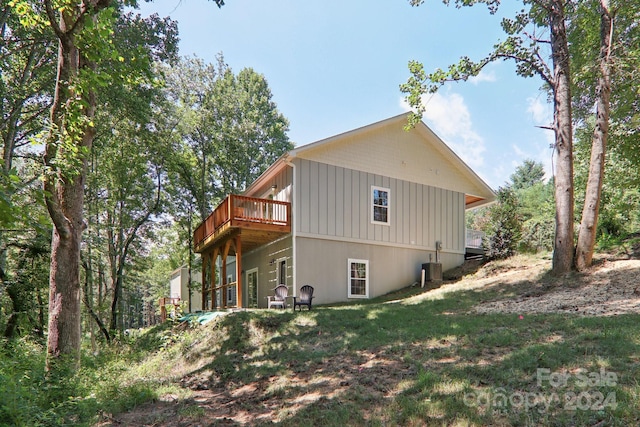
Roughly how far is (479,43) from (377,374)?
1063cm

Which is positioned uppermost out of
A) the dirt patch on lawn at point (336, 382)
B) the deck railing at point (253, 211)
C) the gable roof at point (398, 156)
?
the gable roof at point (398, 156)

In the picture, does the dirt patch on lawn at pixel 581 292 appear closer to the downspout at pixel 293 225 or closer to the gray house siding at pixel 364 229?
the gray house siding at pixel 364 229

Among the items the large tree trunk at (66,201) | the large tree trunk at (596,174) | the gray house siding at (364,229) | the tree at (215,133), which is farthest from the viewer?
the tree at (215,133)

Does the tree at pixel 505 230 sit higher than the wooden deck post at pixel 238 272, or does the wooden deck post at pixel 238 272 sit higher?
the tree at pixel 505 230

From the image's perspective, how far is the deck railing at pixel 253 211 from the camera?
11.4 metres

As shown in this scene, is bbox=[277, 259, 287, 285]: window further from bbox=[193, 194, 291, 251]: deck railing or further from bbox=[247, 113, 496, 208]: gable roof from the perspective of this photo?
bbox=[247, 113, 496, 208]: gable roof

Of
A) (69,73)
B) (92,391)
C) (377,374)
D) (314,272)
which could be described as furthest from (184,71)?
(377,374)

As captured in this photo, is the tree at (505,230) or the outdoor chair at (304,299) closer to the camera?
the outdoor chair at (304,299)

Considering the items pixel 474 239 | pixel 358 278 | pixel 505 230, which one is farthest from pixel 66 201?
pixel 474 239

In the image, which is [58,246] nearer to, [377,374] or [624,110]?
[377,374]

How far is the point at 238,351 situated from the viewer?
7.46m

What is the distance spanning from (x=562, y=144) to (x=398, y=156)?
19.2 ft

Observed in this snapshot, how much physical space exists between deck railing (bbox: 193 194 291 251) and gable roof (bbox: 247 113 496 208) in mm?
1416

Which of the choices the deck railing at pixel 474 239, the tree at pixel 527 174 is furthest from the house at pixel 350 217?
the tree at pixel 527 174
